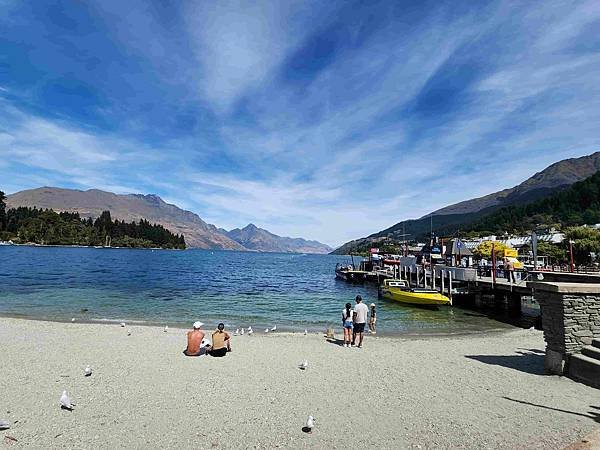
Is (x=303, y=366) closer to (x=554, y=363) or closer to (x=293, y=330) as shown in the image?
(x=554, y=363)

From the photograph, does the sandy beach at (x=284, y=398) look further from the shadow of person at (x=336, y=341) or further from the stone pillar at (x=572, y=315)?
the shadow of person at (x=336, y=341)

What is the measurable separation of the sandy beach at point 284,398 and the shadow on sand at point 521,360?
4cm

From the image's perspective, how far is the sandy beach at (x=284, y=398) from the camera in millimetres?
6715

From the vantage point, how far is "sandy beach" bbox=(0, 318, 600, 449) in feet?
22.0

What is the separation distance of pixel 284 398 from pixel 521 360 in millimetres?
9276

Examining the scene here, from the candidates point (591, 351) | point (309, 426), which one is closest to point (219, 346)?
point (309, 426)

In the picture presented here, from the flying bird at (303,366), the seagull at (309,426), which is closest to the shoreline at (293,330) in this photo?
the flying bird at (303,366)

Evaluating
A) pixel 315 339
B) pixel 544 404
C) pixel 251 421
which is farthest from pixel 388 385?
pixel 315 339

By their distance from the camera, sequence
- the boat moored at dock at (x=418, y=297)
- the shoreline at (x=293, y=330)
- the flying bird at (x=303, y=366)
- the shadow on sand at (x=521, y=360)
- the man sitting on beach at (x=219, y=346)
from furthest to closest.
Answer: the boat moored at dock at (x=418, y=297)
the shoreline at (x=293, y=330)
the man sitting on beach at (x=219, y=346)
the shadow on sand at (x=521, y=360)
the flying bird at (x=303, y=366)

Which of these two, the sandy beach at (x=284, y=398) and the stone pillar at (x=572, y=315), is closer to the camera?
the sandy beach at (x=284, y=398)

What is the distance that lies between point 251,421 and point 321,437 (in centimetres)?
153

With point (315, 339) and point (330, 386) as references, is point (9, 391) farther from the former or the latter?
point (315, 339)

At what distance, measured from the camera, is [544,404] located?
855cm

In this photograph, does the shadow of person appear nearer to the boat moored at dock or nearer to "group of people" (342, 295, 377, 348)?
"group of people" (342, 295, 377, 348)
